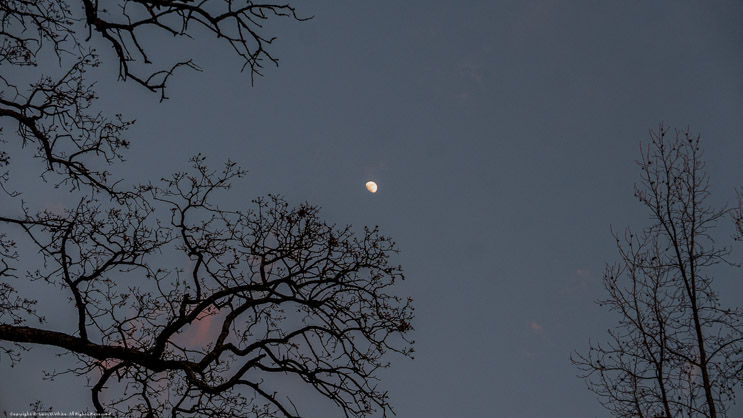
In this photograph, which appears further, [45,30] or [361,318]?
[361,318]

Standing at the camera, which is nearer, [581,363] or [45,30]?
[45,30]

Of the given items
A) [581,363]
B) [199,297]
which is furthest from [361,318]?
[581,363]

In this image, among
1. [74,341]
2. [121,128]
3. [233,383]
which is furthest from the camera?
[121,128]

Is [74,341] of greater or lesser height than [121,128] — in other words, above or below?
below

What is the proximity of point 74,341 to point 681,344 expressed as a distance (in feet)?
30.1

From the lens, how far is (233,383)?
7316 mm

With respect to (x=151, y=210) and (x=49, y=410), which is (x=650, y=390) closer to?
(x=151, y=210)

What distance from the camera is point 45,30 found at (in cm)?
691

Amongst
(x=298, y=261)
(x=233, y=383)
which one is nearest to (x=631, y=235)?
(x=298, y=261)

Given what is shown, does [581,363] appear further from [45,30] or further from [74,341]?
[45,30]

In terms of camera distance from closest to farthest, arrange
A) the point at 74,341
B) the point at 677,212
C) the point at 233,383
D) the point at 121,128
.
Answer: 1. the point at 74,341
2. the point at 233,383
3. the point at 121,128
4. the point at 677,212

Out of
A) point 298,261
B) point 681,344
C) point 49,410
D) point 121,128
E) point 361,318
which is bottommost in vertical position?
point 49,410

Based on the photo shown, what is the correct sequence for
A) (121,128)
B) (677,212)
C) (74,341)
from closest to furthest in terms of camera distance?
(74,341) < (121,128) < (677,212)

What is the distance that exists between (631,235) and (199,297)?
309 inches
